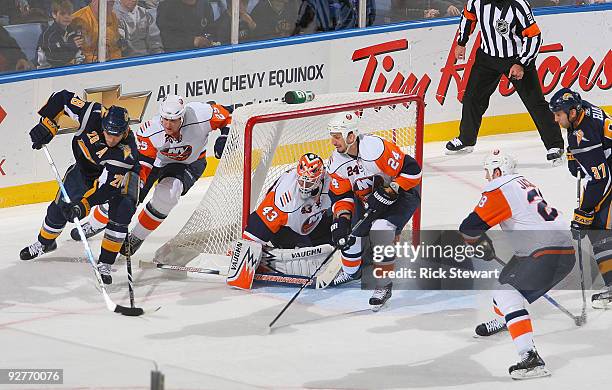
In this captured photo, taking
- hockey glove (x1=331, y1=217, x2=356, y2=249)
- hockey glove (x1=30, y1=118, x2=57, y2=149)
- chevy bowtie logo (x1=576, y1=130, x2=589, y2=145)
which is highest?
chevy bowtie logo (x1=576, y1=130, x2=589, y2=145)

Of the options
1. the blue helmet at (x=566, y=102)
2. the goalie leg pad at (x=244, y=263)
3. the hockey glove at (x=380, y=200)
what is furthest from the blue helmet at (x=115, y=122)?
the blue helmet at (x=566, y=102)

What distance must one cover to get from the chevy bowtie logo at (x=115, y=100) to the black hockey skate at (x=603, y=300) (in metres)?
3.33

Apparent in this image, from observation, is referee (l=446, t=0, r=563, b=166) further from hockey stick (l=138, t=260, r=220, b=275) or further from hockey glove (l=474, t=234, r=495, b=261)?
hockey glove (l=474, t=234, r=495, b=261)

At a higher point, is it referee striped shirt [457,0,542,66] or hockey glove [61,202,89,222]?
referee striped shirt [457,0,542,66]

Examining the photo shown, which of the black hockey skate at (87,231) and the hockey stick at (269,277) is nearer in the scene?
the hockey stick at (269,277)

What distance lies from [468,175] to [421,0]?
1545 millimetres

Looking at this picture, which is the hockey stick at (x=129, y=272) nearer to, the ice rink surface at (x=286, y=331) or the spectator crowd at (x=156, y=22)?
the ice rink surface at (x=286, y=331)

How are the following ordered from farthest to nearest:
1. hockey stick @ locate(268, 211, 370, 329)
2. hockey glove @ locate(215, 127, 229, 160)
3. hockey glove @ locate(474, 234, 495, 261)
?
hockey glove @ locate(215, 127, 229, 160), hockey stick @ locate(268, 211, 370, 329), hockey glove @ locate(474, 234, 495, 261)

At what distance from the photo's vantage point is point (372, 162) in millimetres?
7395

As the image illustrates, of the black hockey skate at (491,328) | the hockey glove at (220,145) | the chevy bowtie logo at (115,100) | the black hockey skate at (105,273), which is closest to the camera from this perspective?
the black hockey skate at (491,328)

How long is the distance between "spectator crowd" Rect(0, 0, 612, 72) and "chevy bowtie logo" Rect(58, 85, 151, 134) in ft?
0.68

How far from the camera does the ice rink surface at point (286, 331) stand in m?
6.27

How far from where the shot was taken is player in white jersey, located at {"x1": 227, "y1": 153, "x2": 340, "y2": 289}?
24.7 ft

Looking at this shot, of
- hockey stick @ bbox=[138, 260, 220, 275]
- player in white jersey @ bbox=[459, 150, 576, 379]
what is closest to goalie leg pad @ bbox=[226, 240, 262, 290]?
hockey stick @ bbox=[138, 260, 220, 275]
